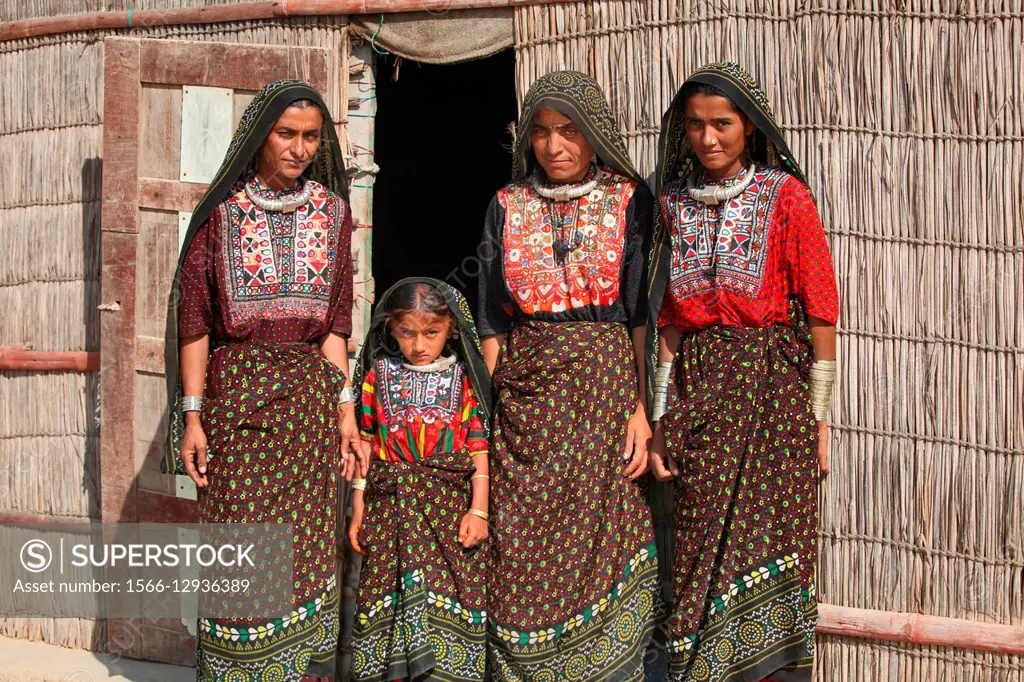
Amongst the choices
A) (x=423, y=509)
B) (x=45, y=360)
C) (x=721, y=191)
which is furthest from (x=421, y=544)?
(x=45, y=360)

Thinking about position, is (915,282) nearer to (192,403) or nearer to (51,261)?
(192,403)

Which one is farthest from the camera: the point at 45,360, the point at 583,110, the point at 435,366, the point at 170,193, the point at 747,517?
the point at 45,360

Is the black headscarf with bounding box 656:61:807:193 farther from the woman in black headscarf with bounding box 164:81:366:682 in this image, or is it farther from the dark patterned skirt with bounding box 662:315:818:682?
the woman in black headscarf with bounding box 164:81:366:682

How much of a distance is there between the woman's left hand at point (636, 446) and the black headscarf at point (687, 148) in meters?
0.07

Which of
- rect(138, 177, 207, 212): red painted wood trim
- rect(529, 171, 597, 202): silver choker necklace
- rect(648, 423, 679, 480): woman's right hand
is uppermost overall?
rect(138, 177, 207, 212): red painted wood trim

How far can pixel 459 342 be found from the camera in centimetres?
361

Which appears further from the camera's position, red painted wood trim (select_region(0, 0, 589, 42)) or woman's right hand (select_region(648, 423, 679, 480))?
red painted wood trim (select_region(0, 0, 589, 42))

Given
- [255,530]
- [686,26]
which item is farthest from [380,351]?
A: [686,26]

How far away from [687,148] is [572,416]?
0.95 meters

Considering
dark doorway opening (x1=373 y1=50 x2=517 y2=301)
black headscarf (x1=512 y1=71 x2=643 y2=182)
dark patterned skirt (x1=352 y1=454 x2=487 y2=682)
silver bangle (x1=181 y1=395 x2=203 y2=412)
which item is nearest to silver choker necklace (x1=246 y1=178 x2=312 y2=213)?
silver bangle (x1=181 y1=395 x2=203 y2=412)

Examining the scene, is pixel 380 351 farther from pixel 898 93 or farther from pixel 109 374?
pixel 898 93

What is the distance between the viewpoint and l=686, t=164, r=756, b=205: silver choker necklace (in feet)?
11.1

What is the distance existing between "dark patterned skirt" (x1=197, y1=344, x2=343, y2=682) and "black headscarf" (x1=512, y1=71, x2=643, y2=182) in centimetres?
107

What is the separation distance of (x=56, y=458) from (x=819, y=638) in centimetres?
317
